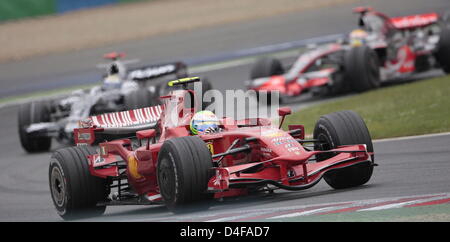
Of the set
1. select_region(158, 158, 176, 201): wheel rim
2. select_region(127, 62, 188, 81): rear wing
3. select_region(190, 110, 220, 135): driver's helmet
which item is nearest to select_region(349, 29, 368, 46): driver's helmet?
select_region(127, 62, 188, 81): rear wing

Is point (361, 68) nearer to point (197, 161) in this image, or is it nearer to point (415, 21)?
point (415, 21)

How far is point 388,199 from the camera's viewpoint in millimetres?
9516

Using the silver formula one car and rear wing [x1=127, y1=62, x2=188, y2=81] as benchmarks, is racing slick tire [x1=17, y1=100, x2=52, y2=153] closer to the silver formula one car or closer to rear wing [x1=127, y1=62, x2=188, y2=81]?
the silver formula one car

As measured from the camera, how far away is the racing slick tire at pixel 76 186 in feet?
38.3

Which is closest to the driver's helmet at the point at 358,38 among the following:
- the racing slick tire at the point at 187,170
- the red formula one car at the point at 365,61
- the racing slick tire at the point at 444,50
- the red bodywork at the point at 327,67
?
the red formula one car at the point at 365,61

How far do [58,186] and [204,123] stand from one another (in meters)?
2.45

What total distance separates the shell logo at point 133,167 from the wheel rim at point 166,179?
0.86 metres

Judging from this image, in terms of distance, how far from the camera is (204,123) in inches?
433

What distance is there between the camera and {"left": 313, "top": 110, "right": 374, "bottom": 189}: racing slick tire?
10570 mm

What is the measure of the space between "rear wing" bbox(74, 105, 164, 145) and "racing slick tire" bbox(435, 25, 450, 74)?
10391 millimetres

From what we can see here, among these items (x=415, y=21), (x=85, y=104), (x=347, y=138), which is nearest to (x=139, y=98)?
(x=85, y=104)

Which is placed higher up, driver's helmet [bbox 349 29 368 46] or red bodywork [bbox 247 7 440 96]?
driver's helmet [bbox 349 29 368 46]

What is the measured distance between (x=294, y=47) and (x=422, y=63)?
812 centimetres

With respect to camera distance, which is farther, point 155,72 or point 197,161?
point 155,72
